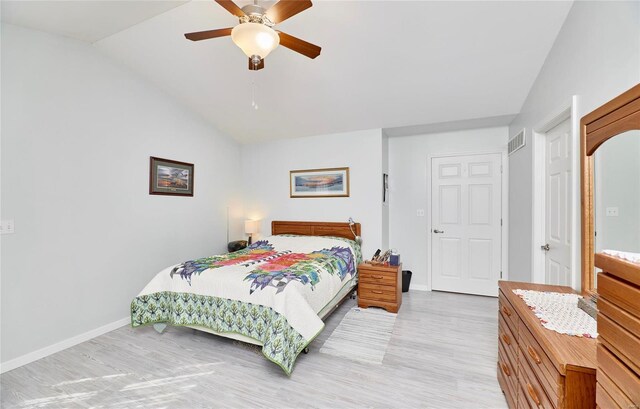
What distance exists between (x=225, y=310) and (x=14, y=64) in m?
2.68

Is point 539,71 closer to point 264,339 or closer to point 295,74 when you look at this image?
point 295,74

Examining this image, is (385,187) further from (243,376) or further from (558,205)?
(243,376)

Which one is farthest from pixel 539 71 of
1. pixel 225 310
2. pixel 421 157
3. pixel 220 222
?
pixel 220 222

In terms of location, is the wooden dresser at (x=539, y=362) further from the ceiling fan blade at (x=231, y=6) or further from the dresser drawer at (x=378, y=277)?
the ceiling fan blade at (x=231, y=6)

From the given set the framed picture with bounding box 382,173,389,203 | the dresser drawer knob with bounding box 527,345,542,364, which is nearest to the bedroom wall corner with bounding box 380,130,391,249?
the framed picture with bounding box 382,173,389,203

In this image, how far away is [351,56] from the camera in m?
2.62

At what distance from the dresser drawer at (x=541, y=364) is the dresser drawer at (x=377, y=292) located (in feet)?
5.85

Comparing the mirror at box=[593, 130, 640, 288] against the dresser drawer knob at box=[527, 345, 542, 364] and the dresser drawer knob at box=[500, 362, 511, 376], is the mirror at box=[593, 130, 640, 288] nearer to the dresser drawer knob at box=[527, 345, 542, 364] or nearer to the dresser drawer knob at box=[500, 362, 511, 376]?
the dresser drawer knob at box=[527, 345, 542, 364]

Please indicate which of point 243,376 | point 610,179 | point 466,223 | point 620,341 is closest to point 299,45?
point 610,179

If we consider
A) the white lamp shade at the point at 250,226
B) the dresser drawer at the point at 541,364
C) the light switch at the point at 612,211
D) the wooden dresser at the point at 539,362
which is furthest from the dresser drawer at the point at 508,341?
the white lamp shade at the point at 250,226

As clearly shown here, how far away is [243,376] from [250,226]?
2671mm

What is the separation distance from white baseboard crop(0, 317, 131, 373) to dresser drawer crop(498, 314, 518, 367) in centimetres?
359

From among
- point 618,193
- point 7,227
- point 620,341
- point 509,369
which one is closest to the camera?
point 620,341

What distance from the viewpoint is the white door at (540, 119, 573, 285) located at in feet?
6.61
